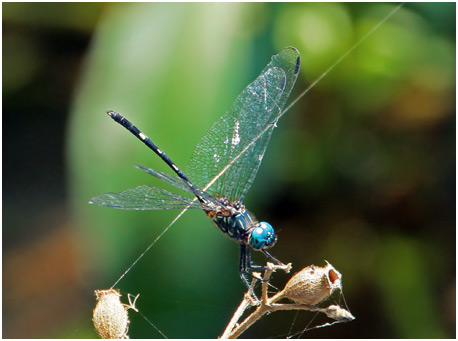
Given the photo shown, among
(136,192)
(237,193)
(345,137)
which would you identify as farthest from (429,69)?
(136,192)

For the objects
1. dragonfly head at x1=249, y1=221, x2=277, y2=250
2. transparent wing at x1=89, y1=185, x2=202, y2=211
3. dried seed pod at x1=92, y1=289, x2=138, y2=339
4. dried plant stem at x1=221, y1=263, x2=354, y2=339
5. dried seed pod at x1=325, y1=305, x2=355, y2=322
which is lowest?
dried seed pod at x1=325, y1=305, x2=355, y2=322

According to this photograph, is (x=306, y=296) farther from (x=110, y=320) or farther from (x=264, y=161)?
(x=264, y=161)

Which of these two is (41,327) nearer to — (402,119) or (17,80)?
(17,80)

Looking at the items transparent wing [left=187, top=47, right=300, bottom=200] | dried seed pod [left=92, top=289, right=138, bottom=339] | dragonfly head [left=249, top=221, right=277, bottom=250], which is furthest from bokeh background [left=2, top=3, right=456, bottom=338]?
dried seed pod [left=92, top=289, right=138, bottom=339]

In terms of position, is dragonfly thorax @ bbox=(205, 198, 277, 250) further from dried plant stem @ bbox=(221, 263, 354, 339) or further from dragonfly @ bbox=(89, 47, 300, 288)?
dried plant stem @ bbox=(221, 263, 354, 339)

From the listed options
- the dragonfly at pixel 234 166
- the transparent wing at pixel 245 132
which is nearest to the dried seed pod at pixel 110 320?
the dragonfly at pixel 234 166

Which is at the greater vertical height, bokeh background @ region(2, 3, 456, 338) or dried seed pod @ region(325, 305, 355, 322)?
bokeh background @ region(2, 3, 456, 338)
